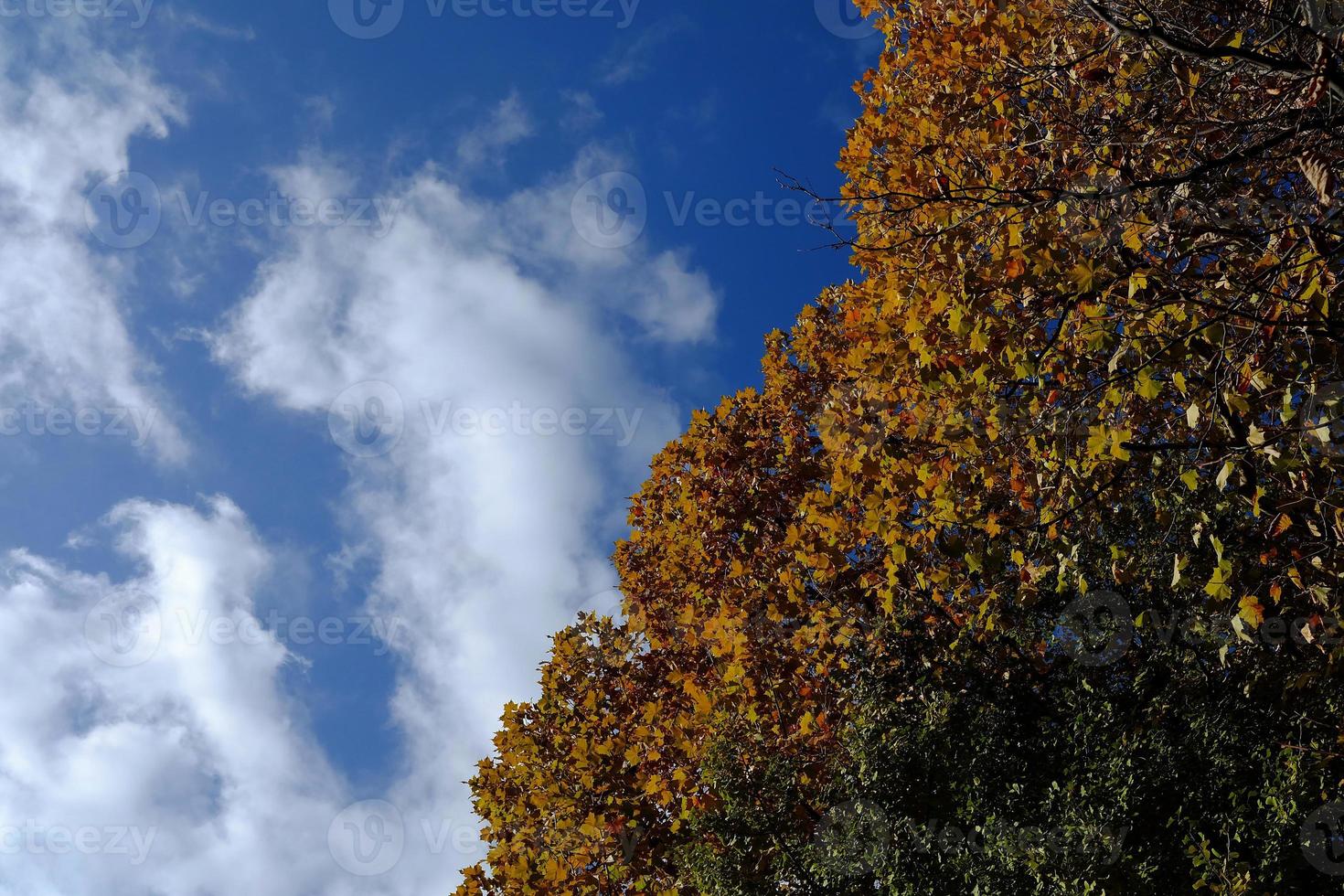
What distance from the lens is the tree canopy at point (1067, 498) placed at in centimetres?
604

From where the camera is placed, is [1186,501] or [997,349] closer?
[997,349]

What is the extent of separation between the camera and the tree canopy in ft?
19.8

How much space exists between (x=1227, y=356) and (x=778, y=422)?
9.62m

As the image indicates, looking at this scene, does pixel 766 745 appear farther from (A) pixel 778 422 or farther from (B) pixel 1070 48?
(B) pixel 1070 48

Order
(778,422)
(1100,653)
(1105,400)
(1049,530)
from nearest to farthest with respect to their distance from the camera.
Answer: (1105,400), (1049,530), (1100,653), (778,422)

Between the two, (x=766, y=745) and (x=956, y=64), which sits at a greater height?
(x=956, y=64)

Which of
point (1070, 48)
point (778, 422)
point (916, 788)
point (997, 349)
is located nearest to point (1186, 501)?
point (997, 349)

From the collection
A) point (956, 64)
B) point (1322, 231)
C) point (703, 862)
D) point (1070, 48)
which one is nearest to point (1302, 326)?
point (1322, 231)

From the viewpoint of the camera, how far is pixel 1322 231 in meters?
5.25

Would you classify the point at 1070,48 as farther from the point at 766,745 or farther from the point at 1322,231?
the point at 766,745

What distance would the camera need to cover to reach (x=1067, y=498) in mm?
7418

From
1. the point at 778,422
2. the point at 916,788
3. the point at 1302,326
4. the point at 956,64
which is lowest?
the point at 916,788

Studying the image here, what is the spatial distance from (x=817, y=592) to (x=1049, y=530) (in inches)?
234

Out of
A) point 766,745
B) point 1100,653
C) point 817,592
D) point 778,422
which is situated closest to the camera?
point 1100,653
